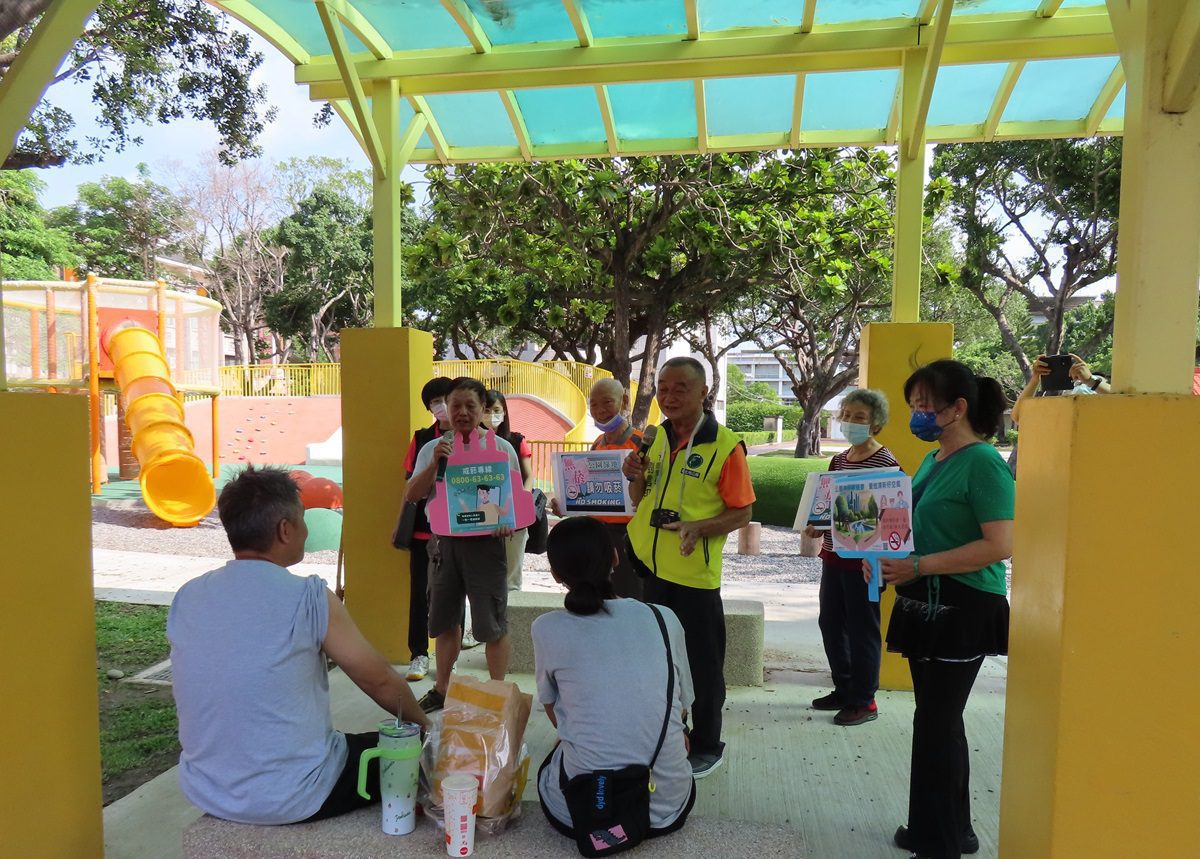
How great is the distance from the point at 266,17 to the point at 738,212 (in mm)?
9631

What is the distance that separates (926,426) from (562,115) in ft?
14.1

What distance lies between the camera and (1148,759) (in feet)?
6.48

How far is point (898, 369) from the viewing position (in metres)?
4.78

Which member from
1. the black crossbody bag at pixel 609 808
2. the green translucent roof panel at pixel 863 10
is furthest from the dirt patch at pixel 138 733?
the green translucent roof panel at pixel 863 10

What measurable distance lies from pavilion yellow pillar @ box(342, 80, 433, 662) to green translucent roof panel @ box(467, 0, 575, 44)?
80 cm

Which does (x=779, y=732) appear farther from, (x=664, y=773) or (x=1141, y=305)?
(x=1141, y=305)

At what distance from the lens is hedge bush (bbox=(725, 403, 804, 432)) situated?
51438 mm

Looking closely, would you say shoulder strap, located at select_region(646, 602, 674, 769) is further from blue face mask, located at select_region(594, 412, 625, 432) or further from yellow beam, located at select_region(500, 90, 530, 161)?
yellow beam, located at select_region(500, 90, 530, 161)

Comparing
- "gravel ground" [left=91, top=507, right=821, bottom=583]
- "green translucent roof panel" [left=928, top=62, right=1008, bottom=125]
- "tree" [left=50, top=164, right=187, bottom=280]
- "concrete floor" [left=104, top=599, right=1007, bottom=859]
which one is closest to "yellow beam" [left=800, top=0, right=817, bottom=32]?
"green translucent roof panel" [left=928, top=62, right=1008, bottom=125]

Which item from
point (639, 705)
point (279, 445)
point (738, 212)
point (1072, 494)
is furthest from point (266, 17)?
point (279, 445)

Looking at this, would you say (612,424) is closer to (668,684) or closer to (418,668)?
(418,668)

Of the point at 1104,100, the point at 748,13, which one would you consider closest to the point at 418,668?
the point at 748,13

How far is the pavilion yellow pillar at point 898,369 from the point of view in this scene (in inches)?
185

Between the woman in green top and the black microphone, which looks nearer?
the woman in green top
